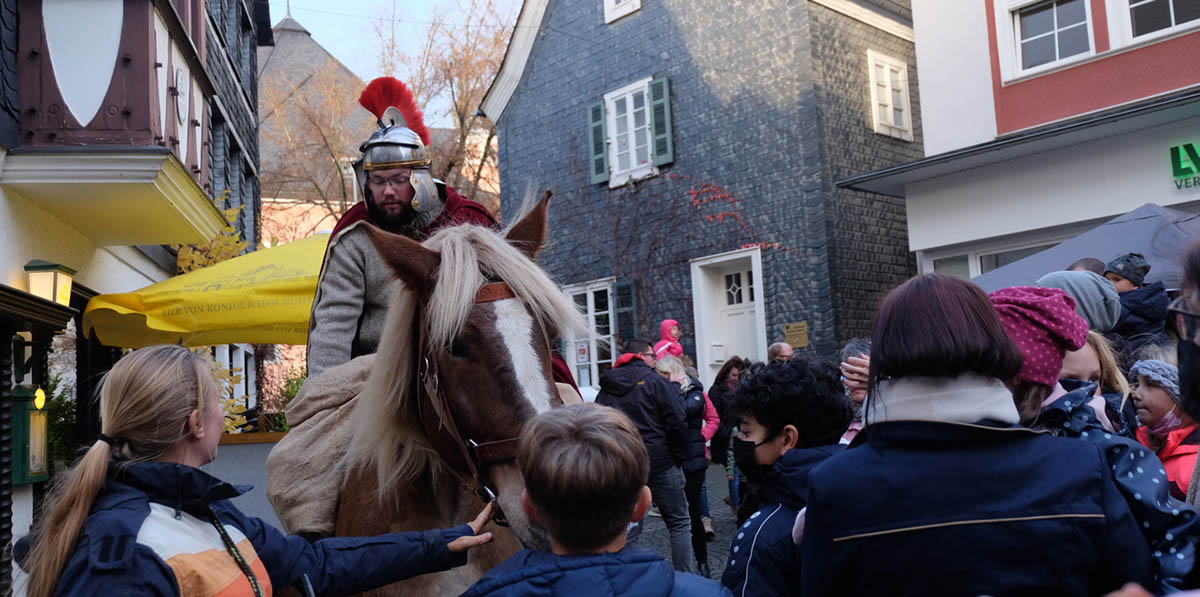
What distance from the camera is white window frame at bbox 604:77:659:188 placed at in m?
18.1

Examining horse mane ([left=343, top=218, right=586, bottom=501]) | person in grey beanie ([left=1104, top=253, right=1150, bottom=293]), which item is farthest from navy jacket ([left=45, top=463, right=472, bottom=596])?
person in grey beanie ([left=1104, top=253, right=1150, bottom=293])

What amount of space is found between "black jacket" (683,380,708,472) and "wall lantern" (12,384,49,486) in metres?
5.28

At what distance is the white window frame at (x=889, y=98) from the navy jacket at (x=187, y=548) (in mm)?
15282

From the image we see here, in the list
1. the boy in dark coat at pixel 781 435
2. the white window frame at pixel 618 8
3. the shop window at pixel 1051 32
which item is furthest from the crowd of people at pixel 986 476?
the white window frame at pixel 618 8

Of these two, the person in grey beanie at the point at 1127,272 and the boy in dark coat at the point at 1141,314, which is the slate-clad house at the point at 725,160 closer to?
the person in grey beanie at the point at 1127,272

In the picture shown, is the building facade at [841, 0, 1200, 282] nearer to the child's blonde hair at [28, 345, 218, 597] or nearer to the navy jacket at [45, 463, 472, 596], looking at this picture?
the navy jacket at [45, 463, 472, 596]

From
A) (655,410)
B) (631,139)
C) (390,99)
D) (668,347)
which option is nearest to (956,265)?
(668,347)

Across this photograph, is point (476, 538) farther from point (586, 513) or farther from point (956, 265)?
point (956, 265)

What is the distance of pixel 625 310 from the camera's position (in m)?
18.4

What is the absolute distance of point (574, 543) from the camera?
206 centimetres

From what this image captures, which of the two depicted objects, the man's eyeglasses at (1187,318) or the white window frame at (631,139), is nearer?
the man's eyeglasses at (1187,318)

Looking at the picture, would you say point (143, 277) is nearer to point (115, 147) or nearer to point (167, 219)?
point (167, 219)

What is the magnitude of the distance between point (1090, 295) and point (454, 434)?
2685 millimetres

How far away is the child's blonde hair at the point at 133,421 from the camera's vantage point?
223cm
